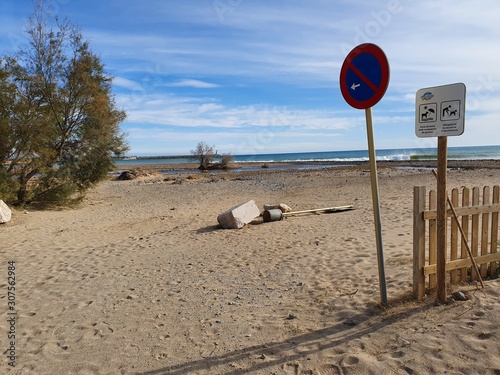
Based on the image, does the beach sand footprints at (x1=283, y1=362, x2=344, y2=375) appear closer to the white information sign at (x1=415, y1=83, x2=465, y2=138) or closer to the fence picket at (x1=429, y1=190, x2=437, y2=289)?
the fence picket at (x1=429, y1=190, x2=437, y2=289)

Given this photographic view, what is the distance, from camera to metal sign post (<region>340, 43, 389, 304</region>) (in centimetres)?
383

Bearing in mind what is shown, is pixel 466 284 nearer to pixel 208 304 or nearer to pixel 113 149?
pixel 208 304


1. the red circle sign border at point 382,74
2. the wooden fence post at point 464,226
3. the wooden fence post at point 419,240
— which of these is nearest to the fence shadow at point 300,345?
the wooden fence post at point 419,240

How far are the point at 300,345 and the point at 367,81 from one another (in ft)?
8.78

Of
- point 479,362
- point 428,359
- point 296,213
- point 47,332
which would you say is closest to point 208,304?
point 47,332

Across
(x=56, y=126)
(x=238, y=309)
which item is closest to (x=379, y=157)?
(x=56, y=126)

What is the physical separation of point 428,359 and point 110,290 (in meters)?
4.30

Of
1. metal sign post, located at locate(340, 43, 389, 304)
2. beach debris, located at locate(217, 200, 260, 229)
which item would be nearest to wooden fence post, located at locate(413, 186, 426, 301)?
metal sign post, located at locate(340, 43, 389, 304)

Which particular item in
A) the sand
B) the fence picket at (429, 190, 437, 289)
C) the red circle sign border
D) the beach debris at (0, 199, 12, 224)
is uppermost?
the red circle sign border

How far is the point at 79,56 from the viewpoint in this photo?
1645cm

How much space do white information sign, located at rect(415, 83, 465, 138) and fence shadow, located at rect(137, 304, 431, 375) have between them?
75.3 inches

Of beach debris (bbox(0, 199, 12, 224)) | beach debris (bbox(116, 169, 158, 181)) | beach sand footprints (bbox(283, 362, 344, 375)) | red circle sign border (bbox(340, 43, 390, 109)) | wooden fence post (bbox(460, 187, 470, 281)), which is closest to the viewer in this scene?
beach sand footprints (bbox(283, 362, 344, 375))

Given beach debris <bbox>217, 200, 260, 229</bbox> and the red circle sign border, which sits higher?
the red circle sign border

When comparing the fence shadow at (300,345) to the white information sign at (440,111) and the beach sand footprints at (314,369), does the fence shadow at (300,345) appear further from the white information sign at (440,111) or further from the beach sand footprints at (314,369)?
the white information sign at (440,111)
